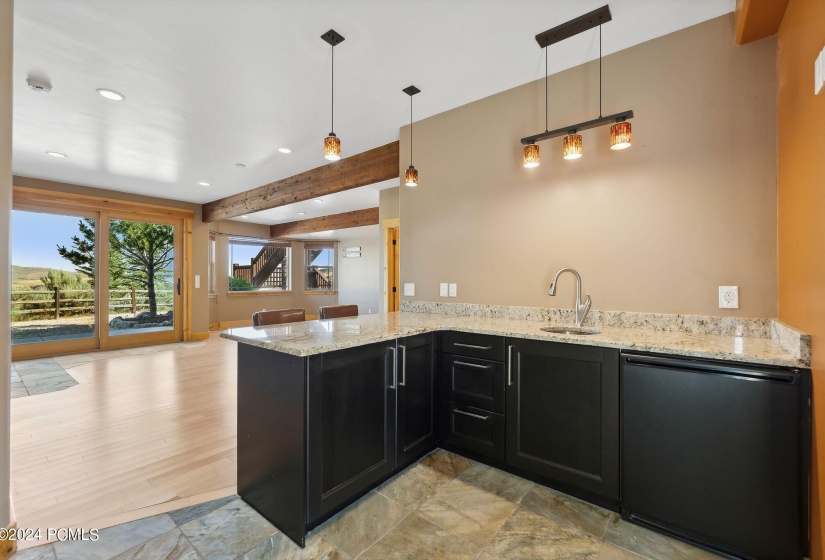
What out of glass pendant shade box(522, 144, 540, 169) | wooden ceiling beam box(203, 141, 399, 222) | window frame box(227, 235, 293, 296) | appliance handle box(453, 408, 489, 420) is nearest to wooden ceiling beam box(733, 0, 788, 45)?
glass pendant shade box(522, 144, 540, 169)

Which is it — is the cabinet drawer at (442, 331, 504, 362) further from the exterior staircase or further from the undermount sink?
the exterior staircase

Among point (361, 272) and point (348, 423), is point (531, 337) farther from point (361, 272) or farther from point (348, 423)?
point (361, 272)

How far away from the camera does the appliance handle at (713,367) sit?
143 cm

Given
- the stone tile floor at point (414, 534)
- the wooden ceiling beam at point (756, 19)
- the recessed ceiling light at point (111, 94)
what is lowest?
the stone tile floor at point (414, 534)

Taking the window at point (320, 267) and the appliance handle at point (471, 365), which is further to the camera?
the window at point (320, 267)

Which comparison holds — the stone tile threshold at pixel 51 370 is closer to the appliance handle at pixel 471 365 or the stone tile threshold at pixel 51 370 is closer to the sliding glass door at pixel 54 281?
the sliding glass door at pixel 54 281

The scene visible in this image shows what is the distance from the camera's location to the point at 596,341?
5.96 ft

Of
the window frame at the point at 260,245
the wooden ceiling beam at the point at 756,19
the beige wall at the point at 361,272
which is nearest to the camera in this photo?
the wooden ceiling beam at the point at 756,19

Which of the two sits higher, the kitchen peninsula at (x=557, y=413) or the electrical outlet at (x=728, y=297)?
the electrical outlet at (x=728, y=297)

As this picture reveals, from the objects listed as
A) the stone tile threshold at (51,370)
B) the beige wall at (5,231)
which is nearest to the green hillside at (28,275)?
the stone tile threshold at (51,370)

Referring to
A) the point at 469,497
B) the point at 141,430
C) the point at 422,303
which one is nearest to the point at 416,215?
the point at 422,303

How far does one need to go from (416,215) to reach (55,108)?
322cm

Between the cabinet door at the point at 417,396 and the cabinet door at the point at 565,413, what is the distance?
505mm

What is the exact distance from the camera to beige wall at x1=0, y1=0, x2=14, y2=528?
61.6 inches
